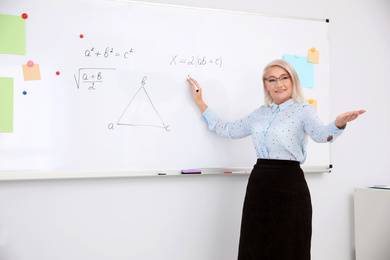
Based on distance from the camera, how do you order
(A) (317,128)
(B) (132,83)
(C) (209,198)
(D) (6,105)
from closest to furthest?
(A) (317,128) < (D) (6,105) < (B) (132,83) < (C) (209,198)

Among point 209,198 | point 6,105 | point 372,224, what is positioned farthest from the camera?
point 372,224

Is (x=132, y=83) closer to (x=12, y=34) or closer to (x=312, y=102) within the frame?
(x=12, y=34)

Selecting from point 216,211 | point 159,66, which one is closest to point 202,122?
point 159,66

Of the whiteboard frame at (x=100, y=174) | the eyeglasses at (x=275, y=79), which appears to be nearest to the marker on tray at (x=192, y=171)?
the whiteboard frame at (x=100, y=174)

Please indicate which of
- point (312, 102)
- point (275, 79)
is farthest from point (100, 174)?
point (312, 102)

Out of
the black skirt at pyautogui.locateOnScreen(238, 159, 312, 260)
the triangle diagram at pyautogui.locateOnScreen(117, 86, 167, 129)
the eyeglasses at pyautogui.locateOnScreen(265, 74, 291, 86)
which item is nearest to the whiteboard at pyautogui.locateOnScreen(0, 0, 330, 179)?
the triangle diagram at pyautogui.locateOnScreen(117, 86, 167, 129)

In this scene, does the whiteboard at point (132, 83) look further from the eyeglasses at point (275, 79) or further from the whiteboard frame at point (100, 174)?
the eyeglasses at point (275, 79)

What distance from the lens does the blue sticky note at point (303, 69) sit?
1890 millimetres

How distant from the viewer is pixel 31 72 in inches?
60.7

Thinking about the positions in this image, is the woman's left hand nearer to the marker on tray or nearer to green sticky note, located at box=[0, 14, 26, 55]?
the marker on tray

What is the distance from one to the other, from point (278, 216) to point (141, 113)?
0.76 metres

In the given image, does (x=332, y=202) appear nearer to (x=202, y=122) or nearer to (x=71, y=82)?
(x=202, y=122)

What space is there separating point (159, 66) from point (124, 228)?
0.78 m

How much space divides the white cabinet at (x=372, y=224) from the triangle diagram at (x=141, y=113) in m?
1.17
